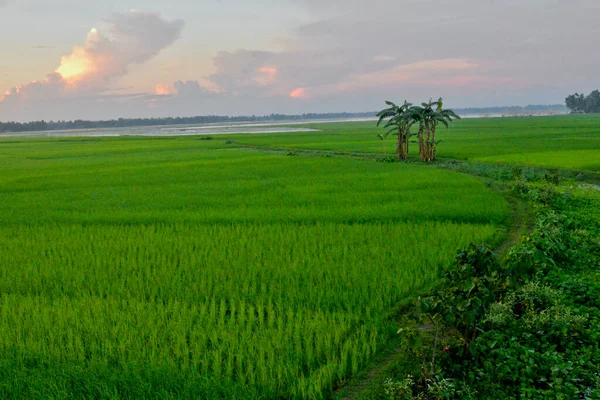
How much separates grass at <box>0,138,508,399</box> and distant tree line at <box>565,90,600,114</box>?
11004cm

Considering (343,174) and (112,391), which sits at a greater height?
(343,174)

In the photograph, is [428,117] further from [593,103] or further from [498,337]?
[593,103]

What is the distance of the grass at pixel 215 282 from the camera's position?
3.98 metres

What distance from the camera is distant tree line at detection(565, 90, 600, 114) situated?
339ft

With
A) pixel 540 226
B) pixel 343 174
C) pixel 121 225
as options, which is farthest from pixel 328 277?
pixel 343 174

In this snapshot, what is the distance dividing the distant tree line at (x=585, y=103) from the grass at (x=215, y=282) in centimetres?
11004

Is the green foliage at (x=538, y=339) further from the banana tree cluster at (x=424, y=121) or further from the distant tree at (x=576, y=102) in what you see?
the distant tree at (x=576, y=102)

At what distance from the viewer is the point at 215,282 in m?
6.10

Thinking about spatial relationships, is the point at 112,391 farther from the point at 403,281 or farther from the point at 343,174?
the point at 343,174

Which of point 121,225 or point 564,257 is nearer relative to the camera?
point 564,257

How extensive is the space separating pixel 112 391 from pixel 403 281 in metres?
3.51

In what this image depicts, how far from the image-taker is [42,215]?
1109 cm

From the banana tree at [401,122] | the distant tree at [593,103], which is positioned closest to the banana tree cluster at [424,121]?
the banana tree at [401,122]

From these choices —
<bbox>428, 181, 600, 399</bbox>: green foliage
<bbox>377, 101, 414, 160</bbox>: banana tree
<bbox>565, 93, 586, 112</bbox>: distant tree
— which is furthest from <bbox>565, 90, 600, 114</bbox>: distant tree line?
<bbox>428, 181, 600, 399</bbox>: green foliage
